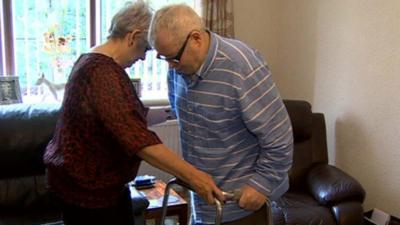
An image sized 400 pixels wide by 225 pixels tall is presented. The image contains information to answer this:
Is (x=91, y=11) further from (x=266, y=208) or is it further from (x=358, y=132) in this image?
(x=266, y=208)

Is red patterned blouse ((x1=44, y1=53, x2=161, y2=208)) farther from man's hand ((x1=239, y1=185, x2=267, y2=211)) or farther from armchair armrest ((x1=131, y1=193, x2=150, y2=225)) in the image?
armchair armrest ((x1=131, y1=193, x2=150, y2=225))

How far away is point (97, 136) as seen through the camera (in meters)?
1.34

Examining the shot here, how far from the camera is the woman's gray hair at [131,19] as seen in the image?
56.6 inches

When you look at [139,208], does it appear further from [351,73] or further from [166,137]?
[351,73]

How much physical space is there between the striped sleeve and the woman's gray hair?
1.32 feet

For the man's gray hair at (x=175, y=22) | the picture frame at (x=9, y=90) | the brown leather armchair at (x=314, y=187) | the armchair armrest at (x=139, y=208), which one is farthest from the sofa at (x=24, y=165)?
the man's gray hair at (x=175, y=22)

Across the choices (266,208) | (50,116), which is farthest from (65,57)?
(266,208)

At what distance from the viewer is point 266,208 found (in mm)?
1520

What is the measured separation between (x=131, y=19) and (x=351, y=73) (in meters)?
2.20

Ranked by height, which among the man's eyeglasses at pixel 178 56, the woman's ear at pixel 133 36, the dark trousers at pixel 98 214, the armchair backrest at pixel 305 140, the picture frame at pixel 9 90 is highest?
the woman's ear at pixel 133 36

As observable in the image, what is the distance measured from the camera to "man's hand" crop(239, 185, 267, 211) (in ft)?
4.56

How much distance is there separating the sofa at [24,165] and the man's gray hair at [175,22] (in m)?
1.30

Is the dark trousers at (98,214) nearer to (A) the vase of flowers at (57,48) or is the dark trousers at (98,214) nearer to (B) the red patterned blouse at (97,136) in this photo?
(B) the red patterned blouse at (97,136)

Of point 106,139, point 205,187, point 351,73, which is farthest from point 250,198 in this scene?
point 351,73
